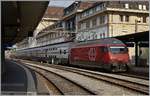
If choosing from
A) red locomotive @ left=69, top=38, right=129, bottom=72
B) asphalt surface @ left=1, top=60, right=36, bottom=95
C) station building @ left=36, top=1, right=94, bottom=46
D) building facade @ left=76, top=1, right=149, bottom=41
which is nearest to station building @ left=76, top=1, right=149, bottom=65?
building facade @ left=76, top=1, right=149, bottom=41

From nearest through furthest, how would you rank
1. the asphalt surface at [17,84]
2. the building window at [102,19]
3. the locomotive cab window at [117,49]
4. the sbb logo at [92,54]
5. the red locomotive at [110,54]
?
the asphalt surface at [17,84]
the red locomotive at [110,54]
the locomotive cab window at [117,49]
the sbb logo at [92,54]
the building window at [102,19]

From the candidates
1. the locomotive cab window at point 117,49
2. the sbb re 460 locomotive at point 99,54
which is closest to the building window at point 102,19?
the sbb re 460 locomotive at point 99,54

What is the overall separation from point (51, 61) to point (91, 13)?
31.0 meters

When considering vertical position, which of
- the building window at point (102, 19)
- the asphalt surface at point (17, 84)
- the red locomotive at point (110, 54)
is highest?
the building window at point (102, 19)

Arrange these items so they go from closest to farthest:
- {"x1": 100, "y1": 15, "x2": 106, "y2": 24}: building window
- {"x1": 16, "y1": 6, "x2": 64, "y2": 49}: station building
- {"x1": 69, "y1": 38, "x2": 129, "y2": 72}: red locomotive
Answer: {"x1": 69, "y1": 38, "x2": 129, "y2": 72}: red locomotive → {"x1": 100, "y1": 15, "x2": 106, "y2": 24}: building window → {"x1": 16, "y1": 6, "x2": 64, "y2": 49}: station building

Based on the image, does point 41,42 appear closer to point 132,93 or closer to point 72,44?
point 72,44

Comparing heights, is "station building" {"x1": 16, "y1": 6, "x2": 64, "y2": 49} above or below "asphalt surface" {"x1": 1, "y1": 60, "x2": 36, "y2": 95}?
above

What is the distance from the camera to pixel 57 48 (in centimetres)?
5047

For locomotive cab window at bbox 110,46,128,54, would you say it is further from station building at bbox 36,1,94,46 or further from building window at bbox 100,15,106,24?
station building at bbox 36,1,94,46

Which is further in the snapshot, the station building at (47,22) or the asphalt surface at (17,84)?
the station building at (47,22)

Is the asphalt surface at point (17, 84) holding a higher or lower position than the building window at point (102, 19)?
lower

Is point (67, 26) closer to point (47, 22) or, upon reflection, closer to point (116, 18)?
point (47, 22)

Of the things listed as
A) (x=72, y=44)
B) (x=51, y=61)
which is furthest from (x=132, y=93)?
(x=51, y=61)

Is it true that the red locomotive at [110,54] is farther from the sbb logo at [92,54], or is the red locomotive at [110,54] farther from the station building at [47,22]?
the station building at [47,22]
